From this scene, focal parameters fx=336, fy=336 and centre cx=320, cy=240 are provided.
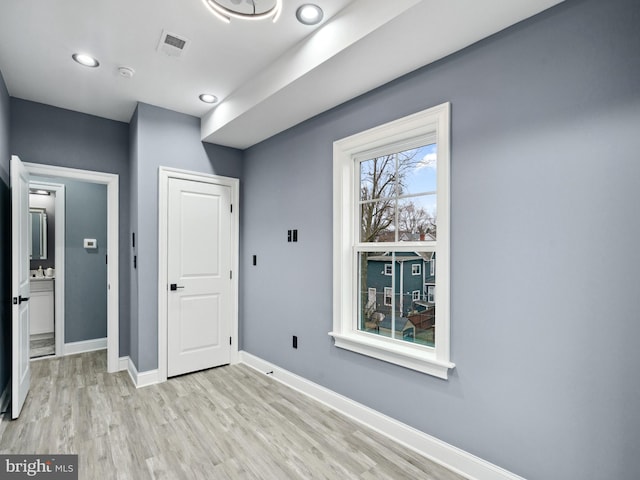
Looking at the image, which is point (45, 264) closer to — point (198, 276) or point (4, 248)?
point (4, 248)

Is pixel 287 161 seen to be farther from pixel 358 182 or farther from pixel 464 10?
pixel 464 10

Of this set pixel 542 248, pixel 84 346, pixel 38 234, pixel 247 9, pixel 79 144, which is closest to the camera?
pixel 542 248

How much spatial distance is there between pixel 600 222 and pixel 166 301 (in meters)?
3.52

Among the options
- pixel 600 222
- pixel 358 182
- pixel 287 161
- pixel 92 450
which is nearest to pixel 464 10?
pixel 600 222

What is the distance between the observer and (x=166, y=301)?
3.46 meters

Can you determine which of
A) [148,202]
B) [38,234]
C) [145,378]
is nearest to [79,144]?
[148,202]

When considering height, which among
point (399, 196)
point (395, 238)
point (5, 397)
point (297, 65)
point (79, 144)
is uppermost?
point (297, 65)

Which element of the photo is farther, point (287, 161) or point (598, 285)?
point (287, 161)

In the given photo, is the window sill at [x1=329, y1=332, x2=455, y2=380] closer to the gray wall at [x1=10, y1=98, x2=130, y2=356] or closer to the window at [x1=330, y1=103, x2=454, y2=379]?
the window at [x1=330, y1=103, x2=454, y2=379]

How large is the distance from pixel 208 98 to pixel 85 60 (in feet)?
3.21

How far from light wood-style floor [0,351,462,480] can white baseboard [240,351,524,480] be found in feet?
0.18

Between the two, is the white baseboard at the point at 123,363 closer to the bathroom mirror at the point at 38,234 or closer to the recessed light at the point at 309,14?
the bathroom mirror at the point at 38,234

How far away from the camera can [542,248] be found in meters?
Answer: 1.71

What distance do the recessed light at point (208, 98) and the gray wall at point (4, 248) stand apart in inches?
60.9
